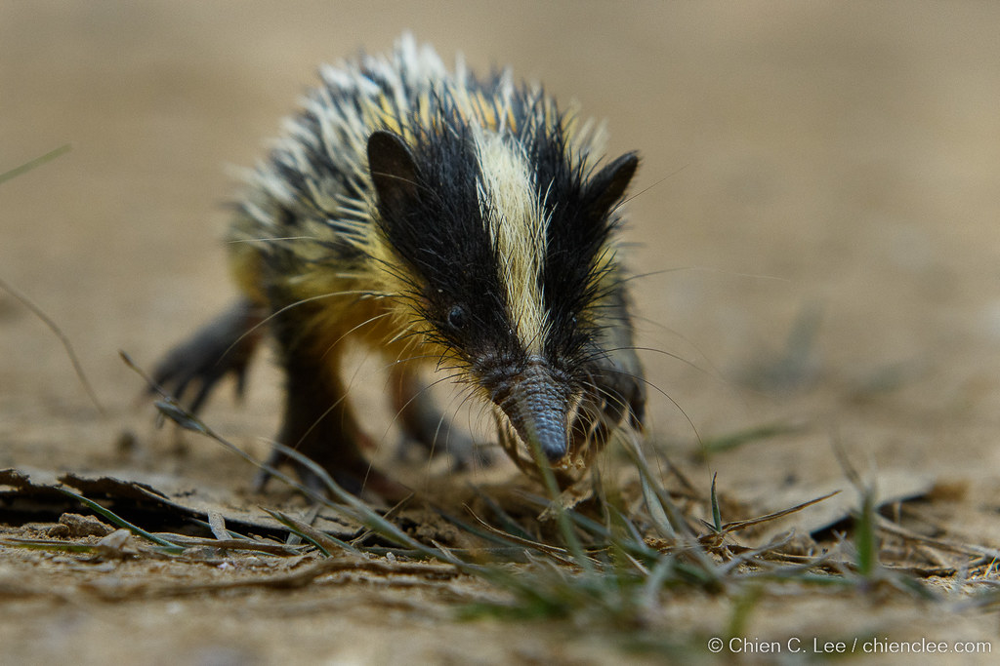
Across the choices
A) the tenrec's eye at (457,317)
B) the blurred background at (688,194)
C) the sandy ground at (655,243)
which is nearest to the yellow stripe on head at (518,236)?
the tenrec's eye at (457,317)

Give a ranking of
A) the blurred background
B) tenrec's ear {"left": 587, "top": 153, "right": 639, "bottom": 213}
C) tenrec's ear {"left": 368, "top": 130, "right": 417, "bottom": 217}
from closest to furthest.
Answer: tenrec's ear {"left": 368, "top": 130, "right": 417, "bottom": 217} < tenrec's ear {"left": 587, "top": 153, "right": 639, "bottom": 213} < the blurred background

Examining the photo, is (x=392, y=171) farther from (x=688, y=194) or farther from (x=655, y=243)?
(x=688, y=194)

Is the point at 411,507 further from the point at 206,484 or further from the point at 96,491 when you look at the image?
the point at 96,491

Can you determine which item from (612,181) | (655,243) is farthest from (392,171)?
(655,243)

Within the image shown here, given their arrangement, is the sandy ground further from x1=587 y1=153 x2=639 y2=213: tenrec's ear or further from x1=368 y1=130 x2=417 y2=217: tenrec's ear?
x1=368 y1=130 x2=417 y2=217: tenrec's ear

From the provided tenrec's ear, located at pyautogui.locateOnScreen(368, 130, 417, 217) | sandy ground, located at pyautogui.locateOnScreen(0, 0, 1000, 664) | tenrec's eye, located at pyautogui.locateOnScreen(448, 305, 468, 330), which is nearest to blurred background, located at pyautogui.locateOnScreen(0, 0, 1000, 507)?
sandy ground, located at pyautogui.locateOnScreen(0, 0, 1000, 664)

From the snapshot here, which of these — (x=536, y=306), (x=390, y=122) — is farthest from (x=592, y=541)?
(x=390, y=122)
